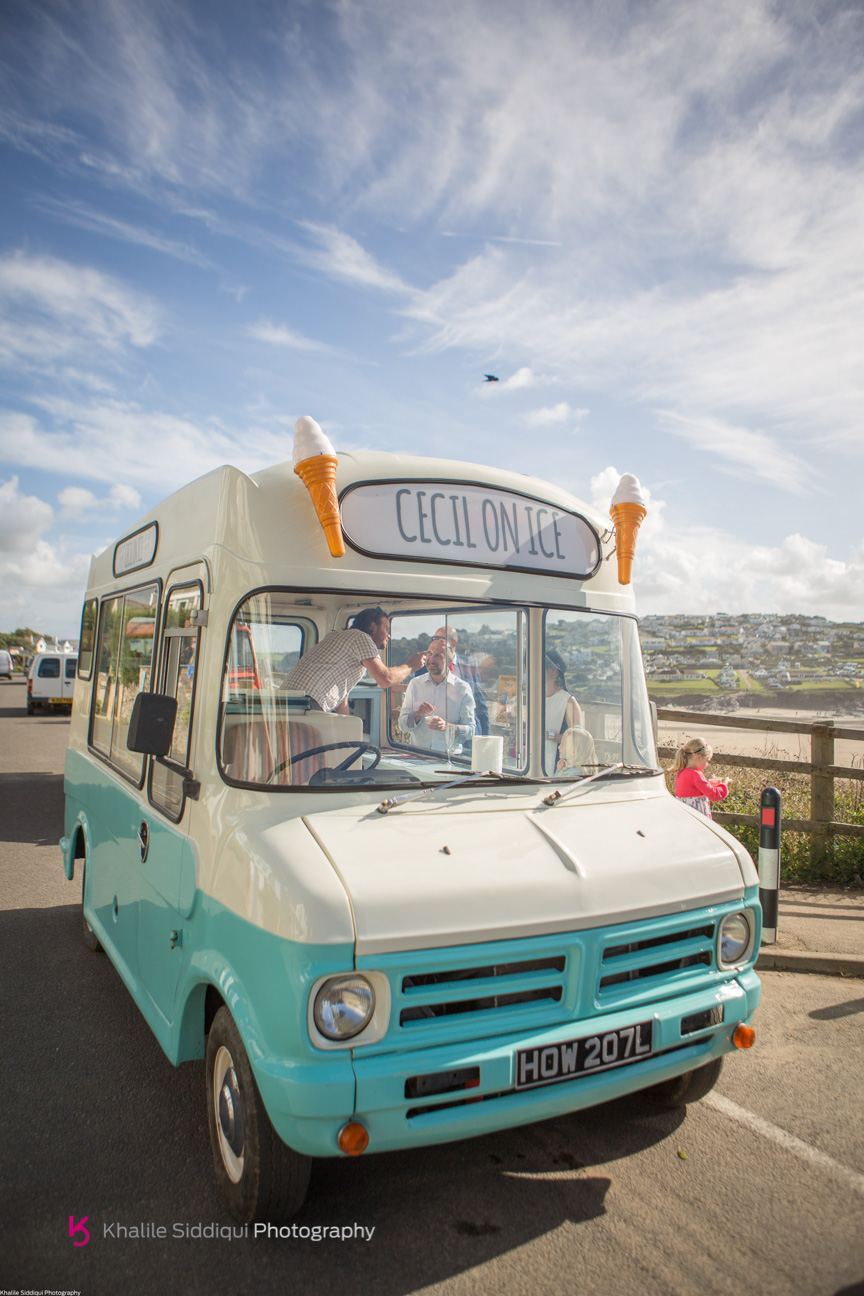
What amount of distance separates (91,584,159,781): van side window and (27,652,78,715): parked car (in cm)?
2279

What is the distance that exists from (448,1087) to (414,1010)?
0.25 metres

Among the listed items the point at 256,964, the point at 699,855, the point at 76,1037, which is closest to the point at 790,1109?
the point at 699,855

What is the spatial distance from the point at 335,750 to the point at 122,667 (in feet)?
7.48

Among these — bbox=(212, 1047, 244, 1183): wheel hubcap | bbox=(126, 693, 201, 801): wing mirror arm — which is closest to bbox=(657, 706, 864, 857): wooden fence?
bbox=(126, 693, 201, 801): wing mirror arm

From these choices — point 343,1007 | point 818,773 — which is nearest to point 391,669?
point 343,1007

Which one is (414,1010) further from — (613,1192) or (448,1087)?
(613,1192)

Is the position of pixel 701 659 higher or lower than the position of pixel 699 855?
higher

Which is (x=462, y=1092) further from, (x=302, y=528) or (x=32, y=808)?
(x=32, y=808)

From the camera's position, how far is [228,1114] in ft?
9.71

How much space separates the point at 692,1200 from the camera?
9.86ft

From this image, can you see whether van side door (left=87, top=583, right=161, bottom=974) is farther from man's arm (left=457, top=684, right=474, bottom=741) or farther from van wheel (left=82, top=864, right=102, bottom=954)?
man's arm (left=457, top=684, right=474, bottom=741)

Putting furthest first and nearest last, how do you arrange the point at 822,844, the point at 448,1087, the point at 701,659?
the point at 701,659 < the point at 822,844 < the point at 448,1087

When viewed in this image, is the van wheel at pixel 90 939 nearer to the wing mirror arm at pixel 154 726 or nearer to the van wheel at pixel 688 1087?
the wing mirror arm at pixel 154 726

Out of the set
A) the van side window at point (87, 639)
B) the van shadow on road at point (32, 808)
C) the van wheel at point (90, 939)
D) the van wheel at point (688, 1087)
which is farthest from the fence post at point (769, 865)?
the van shadow on road at point (32, 808)
